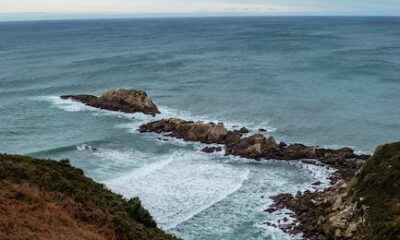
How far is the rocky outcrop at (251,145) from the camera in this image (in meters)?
46.6

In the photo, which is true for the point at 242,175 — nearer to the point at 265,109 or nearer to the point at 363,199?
Result: the point at 363,199

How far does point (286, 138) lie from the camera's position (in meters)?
54.5

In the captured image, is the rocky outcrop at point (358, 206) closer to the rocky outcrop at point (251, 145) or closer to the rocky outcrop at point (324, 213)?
the rocky outcrop at point (324, 213)

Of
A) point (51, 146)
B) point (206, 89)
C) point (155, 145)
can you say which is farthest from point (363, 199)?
point (206, 89)

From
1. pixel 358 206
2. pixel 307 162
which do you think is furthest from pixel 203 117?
pixel 358 206

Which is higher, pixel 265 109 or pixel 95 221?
pixel 95 221

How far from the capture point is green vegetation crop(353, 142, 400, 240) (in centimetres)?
2778

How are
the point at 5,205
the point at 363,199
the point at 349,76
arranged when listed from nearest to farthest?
the point at 5,205, the point at 363,199, the point at 349,76

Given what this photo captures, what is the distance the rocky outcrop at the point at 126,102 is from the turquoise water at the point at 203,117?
1977mm

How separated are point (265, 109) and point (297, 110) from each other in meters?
4.16

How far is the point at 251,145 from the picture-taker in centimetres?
4981

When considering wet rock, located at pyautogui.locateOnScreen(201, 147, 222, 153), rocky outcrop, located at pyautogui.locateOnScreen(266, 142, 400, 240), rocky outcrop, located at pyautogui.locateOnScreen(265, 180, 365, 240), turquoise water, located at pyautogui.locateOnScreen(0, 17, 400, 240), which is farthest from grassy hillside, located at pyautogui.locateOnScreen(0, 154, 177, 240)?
wet rock, located at pyautogui.locateOnScreen(201, 147, 222, 153)

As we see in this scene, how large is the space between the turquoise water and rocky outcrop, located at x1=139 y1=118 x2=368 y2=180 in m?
1.56

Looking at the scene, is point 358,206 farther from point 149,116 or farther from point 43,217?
point 149,116
